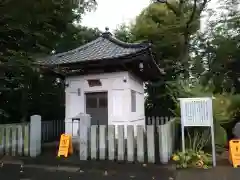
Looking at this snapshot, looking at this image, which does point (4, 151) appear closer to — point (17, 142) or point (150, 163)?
point (17, 142)

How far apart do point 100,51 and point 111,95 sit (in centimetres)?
224

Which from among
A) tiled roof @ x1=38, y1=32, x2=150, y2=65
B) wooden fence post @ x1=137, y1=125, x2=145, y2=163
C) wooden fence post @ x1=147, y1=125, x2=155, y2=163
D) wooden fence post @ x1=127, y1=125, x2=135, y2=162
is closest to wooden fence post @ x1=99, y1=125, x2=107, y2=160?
wooden fence post @ x1=127, y1=125, x2=135, y2=162

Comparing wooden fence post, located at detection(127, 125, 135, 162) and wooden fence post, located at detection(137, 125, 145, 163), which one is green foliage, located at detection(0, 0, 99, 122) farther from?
wooden fence post, located at detection(137, 125, 145, 163)

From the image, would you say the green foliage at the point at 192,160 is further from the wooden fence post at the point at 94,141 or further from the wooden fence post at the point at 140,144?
the wooden fence post at the point at 94,141

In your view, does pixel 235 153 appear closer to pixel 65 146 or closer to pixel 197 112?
pixel 197 112

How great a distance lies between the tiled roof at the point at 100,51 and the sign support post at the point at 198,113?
3635 millimetres

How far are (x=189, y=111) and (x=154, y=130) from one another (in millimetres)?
1076

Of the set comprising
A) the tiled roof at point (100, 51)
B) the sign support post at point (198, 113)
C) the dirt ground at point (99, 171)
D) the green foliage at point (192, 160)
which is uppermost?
the tiled roof at point (100, 51)

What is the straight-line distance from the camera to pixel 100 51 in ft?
38.5

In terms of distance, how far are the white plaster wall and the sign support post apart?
13.8ft

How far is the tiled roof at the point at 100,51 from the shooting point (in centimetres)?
1050

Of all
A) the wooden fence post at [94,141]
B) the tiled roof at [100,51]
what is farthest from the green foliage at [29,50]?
the wooden fence post at [94,141]

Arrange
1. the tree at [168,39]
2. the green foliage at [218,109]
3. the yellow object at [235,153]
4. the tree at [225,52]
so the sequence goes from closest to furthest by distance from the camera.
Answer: the yellow object at [235,153], the green foliage at [218,109], the tree at [225,52], the tree at [168,39]

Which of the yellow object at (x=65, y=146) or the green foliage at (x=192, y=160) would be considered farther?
the yellow object at (x=65, y=146)
